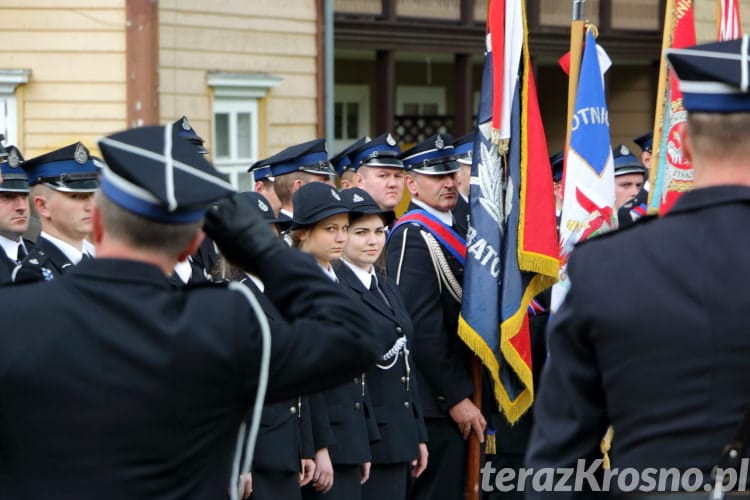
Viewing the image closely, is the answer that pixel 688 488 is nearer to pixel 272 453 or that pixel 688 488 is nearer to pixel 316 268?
pixel 316 268

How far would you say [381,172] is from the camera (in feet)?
31.6

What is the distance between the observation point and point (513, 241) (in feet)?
24.3

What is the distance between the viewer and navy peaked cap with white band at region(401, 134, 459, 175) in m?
8.12

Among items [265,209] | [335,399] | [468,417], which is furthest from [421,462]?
[265,209]

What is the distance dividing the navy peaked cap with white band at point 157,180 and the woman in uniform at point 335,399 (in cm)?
330

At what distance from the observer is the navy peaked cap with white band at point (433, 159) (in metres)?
8.12

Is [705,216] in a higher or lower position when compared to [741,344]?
higher

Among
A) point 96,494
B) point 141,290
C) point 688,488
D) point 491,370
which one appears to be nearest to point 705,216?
point 688,488

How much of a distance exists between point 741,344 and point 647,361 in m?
0.20

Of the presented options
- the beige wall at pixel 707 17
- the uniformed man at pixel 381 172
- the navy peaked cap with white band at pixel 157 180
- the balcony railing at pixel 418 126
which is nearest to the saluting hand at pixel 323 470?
the navy peaked cap with white band at pixel 157 180

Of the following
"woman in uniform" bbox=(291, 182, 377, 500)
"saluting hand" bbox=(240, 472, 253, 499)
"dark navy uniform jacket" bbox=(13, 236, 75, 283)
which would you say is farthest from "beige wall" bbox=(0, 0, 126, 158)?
"saluting hand" bbox=(240, 472, 253, 499)

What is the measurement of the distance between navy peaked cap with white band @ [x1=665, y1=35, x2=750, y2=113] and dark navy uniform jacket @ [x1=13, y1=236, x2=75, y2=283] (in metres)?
3.27

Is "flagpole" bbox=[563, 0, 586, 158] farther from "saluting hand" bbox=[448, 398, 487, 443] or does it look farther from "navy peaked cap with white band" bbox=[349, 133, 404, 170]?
"navy peaked cap with white band" bbox=[349, 133, 404, 170]

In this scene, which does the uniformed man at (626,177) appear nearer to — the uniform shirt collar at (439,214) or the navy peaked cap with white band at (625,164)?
the navy peaked cap with white band at (625,164)
